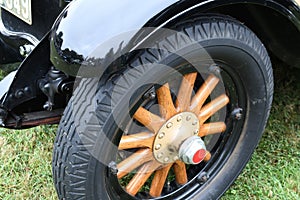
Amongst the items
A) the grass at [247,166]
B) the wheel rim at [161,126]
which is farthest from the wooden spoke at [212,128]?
the grass at [247,166]

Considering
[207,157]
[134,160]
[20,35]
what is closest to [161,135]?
[134,160]

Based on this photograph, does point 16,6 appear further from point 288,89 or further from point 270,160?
point 288,89

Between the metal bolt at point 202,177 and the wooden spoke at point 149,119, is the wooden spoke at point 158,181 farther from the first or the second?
the wooden spoke at point 149,119

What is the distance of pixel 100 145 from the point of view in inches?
58.9

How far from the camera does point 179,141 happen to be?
1.75m

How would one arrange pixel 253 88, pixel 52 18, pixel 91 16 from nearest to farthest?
pixel 91 16
pixel 253 88
pixel 52 18

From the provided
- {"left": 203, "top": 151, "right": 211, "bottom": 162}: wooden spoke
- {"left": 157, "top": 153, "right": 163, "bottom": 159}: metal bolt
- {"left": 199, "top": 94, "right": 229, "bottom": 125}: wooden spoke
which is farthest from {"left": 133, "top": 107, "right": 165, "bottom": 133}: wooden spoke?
{"left": 203, "top": 151, "right": 211, "bottom": 162}: wooden spoke

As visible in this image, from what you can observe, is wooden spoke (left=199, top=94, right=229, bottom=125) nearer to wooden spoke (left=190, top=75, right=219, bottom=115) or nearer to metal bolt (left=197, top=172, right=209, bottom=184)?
wooden spoke (left=190, top=75, right=219, bottom=115)

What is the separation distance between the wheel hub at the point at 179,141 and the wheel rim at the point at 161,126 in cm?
1

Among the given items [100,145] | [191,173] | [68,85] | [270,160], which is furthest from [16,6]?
[270,160]

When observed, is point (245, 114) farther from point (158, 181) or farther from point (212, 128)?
point (158, 181)

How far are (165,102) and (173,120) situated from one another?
0.26 feet

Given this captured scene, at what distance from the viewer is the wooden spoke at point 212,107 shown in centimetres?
186

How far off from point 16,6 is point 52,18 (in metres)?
0.18
